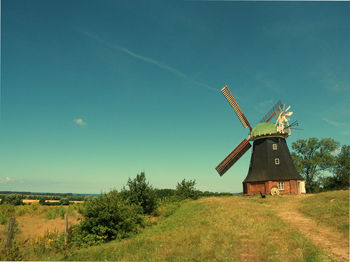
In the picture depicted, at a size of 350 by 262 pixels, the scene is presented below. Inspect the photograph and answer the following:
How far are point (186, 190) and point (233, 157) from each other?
9181mm

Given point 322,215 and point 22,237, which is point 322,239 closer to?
point 322,215

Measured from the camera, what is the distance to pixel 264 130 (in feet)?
102

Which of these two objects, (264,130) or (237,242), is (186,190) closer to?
(264,130)

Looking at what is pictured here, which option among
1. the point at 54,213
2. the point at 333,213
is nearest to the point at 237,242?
the point at 333,213

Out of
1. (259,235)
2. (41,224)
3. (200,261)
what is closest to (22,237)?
(41,224)

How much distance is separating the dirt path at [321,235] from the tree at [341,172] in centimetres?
2790

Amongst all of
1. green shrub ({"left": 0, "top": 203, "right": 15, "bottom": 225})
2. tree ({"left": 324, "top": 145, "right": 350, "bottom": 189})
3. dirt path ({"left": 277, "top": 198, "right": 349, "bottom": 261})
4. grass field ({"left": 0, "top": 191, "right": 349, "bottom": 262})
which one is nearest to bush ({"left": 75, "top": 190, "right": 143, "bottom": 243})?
grass field ({"left": 0, "top": 191, "right": 349, "bottom": 262})

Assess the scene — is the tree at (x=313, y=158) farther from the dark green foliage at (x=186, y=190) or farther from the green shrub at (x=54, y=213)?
the green shrub at (x=54, y=213)

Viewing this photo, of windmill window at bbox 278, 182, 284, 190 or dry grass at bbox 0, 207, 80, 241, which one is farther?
windmill window at bbox 278, 182, 284, 190

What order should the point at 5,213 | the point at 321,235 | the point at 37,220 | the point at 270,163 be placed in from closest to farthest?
the point at 321,235
the point at 5,213
the point at 37,220
the point at 270,163

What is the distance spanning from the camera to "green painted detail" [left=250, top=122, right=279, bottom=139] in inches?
1197

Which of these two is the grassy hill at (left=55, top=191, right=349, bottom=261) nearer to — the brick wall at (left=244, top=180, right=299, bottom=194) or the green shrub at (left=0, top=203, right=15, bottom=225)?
the green shrub at (left=0, top=203, right=15, bottom=225)

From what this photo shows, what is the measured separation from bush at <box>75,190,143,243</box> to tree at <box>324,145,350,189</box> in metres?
37.1

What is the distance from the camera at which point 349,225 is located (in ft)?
35.8
